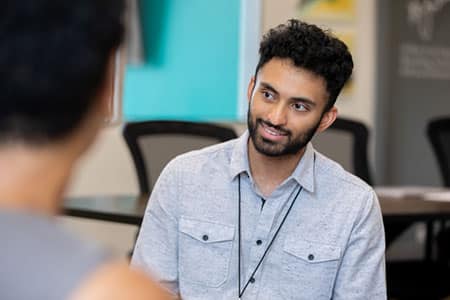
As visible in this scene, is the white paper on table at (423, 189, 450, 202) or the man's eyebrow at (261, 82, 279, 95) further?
the white paper on table at (423, 189, 450, 202)

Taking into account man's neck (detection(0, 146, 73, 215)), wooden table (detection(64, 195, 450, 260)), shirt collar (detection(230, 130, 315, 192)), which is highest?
man's neck (detection(0, 146, 73, 215))

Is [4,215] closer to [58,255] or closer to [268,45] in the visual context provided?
[58,255]

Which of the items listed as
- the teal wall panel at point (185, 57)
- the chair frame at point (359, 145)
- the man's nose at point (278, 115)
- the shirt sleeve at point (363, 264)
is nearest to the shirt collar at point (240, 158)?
the man's nose at point (278, 115)

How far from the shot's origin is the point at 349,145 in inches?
140

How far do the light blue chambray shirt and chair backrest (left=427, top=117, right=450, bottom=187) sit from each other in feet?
7.36

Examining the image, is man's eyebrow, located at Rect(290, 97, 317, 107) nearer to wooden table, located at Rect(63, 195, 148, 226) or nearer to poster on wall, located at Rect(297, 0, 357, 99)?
wooden table, located at Rect(63, 195, 148, 226)

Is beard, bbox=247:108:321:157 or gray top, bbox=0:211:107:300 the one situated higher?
gray top, bbox=0:211:107:300

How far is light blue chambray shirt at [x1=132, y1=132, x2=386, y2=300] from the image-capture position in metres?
1.82

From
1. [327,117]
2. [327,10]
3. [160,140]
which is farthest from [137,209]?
[327,10]

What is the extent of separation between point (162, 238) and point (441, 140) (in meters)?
2.49

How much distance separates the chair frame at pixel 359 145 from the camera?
3553 mm

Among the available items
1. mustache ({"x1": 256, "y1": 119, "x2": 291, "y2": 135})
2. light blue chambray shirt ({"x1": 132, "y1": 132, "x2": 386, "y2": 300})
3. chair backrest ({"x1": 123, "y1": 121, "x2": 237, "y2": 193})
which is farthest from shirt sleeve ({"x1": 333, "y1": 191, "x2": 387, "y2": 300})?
chair backrest ({"x1": 123, "y1": 121, "x2": 237, "y2": 193})

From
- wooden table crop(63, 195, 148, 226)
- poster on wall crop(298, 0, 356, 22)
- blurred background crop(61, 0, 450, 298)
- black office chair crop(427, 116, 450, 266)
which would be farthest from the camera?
poster on wall crop(298, 0, 356, 22)

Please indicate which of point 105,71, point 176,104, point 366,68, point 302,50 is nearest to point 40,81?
point 105,71
